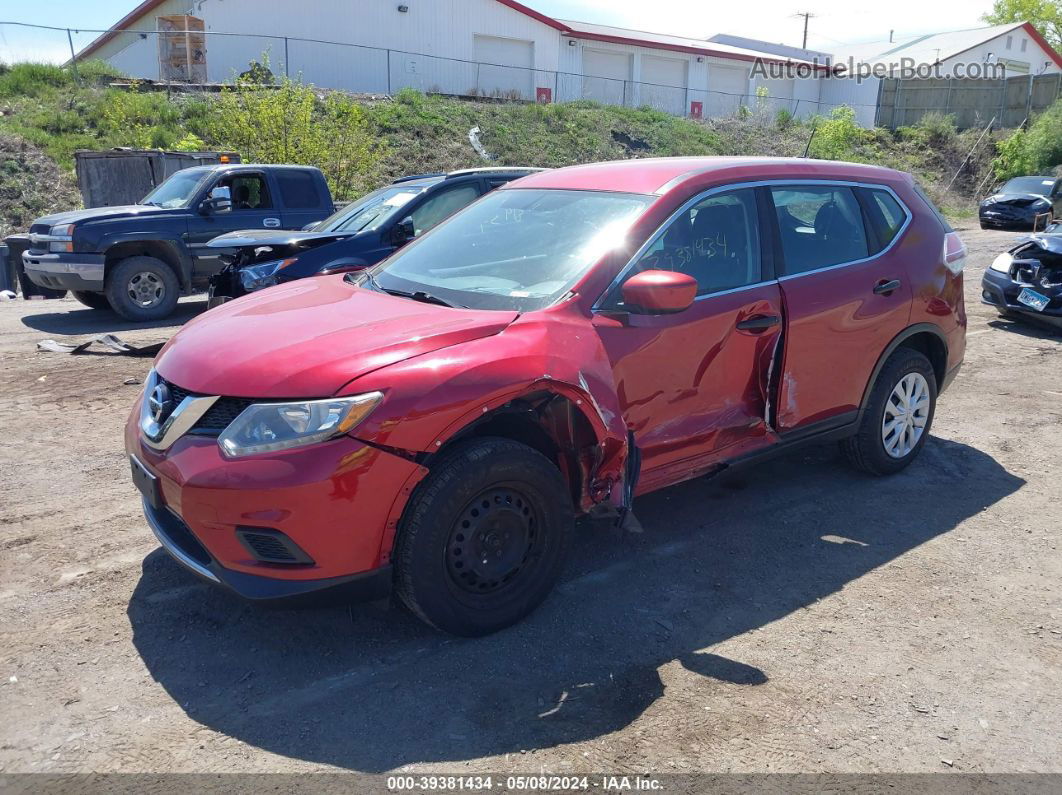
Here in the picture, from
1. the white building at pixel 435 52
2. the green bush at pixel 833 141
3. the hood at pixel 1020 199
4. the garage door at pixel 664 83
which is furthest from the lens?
the garage door at pixel 664 83

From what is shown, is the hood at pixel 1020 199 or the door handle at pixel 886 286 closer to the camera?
the door handle at pixel 886 286

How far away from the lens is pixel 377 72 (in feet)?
103

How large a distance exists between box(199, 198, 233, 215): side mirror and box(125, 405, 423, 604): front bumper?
7.91 m

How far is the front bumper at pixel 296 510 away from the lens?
3.06 metres

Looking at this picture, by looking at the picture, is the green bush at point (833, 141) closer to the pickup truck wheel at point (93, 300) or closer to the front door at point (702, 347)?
the pickup truck wheel at point (93, 300)

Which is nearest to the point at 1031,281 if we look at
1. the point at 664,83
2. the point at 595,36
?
the point at 595,36

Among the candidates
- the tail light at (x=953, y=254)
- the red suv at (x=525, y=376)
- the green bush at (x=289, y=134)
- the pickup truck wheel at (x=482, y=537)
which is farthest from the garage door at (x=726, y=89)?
the pickup truck wheel at (x=482, y=537)

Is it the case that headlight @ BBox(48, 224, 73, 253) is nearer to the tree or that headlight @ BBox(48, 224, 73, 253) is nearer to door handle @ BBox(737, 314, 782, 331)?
door handle @ BBox(737, 314, 782, 331)

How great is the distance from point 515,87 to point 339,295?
3344 cm

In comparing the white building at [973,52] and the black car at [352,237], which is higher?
the white building at [973,52]

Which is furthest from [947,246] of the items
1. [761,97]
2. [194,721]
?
[761,97]

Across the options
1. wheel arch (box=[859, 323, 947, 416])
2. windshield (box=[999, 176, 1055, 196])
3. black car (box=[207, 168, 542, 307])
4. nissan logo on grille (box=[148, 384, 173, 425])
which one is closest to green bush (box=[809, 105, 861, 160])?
windshield (box=[999, 176, 1055, 196])

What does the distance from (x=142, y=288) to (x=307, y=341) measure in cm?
803

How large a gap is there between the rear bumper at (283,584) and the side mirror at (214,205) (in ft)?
25.9
